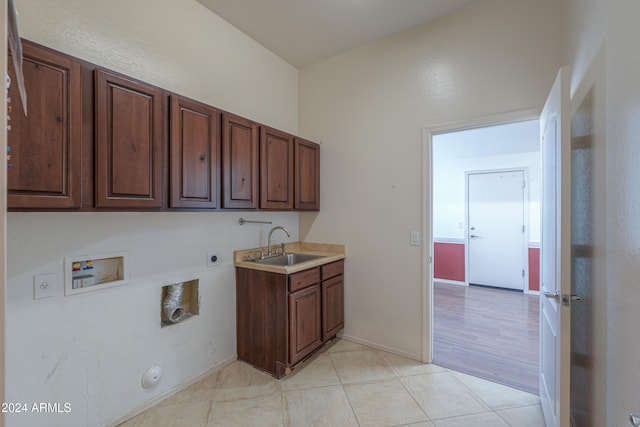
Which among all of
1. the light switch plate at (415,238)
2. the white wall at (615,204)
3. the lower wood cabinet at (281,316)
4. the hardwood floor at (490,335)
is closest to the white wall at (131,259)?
the lower wood cabinet at (281,316)

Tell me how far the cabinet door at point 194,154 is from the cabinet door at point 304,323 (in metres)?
1.04

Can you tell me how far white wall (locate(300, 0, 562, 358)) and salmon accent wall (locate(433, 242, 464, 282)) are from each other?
10.4 feet

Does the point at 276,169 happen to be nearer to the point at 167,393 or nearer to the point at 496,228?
the point at 167,393

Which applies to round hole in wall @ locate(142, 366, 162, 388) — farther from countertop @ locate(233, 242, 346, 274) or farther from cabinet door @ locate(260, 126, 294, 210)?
cabinet door @ locate(260, 126, 294, 210)

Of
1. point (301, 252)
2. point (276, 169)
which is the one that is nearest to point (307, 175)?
point (276, 169)

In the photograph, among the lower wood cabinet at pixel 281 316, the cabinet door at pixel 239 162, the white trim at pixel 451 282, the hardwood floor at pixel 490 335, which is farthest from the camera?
the white trim at pixel 451 282

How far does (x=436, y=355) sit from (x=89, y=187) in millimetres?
2936

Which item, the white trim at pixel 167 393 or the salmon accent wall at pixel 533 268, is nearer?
the white trim at pixel 167 393

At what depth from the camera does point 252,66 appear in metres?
2.73

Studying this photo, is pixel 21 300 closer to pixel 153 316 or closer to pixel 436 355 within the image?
pixel 153 316

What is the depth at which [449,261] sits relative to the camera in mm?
5332

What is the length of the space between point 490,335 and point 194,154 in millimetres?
3399

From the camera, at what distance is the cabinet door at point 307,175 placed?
2764 mm

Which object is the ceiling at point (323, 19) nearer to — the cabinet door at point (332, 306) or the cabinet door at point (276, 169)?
the cabinet door at point (276, 169)
